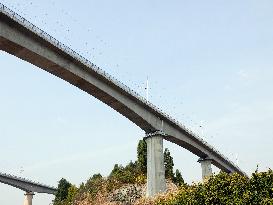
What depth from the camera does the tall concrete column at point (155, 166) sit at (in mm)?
58000

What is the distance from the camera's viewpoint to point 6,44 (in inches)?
1544

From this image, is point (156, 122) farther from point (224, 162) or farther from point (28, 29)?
point (224, 162)

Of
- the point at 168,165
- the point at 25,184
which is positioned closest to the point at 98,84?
the point at 168,165

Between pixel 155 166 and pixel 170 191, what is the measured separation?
34.0 feet

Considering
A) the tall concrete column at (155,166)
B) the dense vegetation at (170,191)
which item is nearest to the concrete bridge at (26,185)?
the dense vegetation at (170,191)

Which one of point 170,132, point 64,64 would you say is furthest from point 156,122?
point 64,64

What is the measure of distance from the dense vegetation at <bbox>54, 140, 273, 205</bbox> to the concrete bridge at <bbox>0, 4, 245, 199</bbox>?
5.87 m

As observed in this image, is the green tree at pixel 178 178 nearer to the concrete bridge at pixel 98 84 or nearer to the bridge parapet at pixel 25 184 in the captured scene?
the concrete bridge at pixel 98 84

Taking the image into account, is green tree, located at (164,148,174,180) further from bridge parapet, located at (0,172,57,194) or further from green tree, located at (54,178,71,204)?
bridge parapet, located at (0,172,57,194)

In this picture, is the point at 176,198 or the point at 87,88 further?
the point at 87,88

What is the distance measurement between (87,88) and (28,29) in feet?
A: 38.9

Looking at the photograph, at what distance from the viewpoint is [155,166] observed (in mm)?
58562

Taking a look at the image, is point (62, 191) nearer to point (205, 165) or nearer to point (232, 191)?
point (205, 165)

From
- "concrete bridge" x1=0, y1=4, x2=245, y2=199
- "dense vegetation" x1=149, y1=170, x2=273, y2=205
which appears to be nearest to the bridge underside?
"concrete bridge" x1=0, y1=4, x2=245, y2=199
